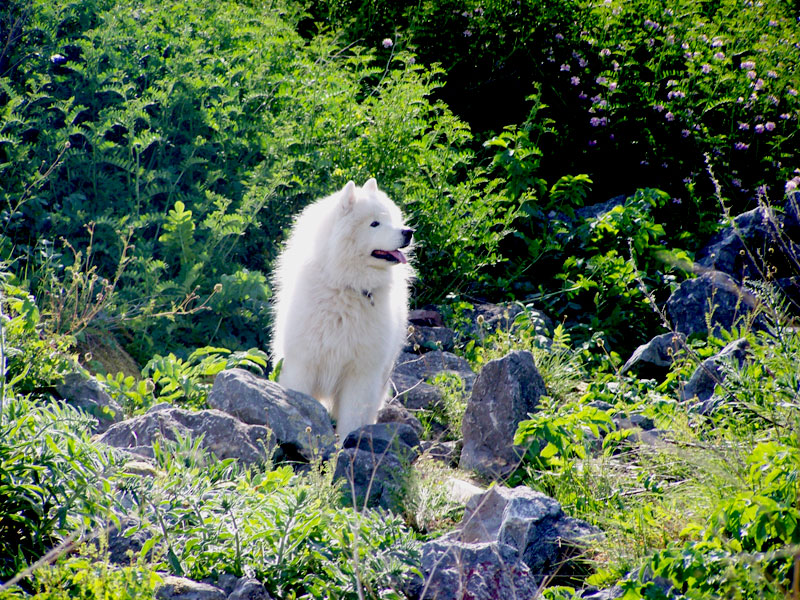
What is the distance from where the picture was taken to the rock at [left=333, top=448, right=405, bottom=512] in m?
3.80

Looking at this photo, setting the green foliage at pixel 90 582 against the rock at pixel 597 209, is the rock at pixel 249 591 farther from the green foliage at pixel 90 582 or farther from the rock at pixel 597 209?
the rock at pixel 597 209

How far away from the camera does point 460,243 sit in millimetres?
7293

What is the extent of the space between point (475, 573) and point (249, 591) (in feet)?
2.62

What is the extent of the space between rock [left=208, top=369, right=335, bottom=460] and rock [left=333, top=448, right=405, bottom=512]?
0.14 metres

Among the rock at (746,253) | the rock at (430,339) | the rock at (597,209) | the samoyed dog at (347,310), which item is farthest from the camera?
the rock at (597,209)

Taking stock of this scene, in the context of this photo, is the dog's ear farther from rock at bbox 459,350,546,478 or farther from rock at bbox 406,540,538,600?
rock at bbox 406,540,538,600

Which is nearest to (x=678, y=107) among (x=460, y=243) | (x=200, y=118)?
(x=460, y=243)

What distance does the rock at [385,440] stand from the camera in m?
4.30

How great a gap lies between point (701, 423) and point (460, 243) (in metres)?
3.56

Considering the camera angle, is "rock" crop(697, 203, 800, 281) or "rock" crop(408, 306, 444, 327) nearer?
"rock" crop(408, 306, 444, 327)

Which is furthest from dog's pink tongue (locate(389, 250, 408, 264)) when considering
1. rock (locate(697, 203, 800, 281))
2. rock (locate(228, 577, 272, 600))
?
rock (locate(697, 203, 800, 281))

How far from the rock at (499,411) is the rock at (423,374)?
917 mm

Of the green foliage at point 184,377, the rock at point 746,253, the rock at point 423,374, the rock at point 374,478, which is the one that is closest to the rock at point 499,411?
the rock at point 374,478

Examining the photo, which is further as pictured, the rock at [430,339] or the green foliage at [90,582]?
the rock at [430,339]
